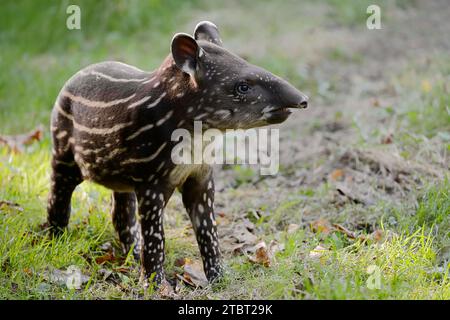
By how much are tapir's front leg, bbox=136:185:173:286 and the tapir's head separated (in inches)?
23.5

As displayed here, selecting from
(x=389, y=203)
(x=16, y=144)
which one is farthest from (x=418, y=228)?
(x=16, y=144)

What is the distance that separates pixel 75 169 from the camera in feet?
17.4

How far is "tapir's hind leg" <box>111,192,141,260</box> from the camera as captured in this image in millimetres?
5484

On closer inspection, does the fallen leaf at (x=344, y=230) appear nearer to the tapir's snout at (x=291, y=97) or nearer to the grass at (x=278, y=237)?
the grass at (x=278, y=237)

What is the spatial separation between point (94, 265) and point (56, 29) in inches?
258

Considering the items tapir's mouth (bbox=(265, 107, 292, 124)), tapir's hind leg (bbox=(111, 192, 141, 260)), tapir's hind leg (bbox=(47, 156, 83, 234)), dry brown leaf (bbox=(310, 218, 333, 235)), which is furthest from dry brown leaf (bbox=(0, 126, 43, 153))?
tapir's mouth (bbox=(265, 107, 292, 124))

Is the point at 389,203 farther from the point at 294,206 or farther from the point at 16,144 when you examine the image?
the point at 16,144

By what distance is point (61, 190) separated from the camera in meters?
5.42

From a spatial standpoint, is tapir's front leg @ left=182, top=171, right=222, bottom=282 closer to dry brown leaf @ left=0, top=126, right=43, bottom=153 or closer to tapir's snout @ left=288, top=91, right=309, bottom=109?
tapir's snout @ left=288, top=91, right=309, bottom=109

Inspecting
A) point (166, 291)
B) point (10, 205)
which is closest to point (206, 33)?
point (166, 291)

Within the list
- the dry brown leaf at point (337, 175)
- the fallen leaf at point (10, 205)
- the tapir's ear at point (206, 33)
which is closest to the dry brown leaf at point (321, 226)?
the dry brown leaf at point (337, 175)

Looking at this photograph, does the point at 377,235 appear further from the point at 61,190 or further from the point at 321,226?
the point at 61,190

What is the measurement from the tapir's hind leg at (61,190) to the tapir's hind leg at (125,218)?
1.13ft
